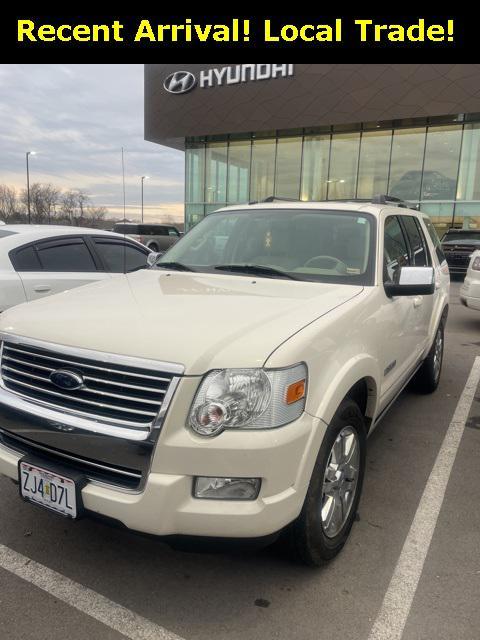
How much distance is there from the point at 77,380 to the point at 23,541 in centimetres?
119

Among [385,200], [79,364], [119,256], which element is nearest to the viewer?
[79,364]

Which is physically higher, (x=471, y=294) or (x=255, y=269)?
(x=255, y=269)

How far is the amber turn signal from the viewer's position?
6.97ft

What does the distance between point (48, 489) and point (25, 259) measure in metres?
3.57

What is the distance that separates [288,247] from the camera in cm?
361

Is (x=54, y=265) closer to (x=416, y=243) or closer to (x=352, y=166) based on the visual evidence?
(x=416, y=243)

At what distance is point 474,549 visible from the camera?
2.75 meters

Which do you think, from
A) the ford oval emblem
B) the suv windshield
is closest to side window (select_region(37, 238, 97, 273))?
the suv windshield

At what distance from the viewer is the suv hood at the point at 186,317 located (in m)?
2.14

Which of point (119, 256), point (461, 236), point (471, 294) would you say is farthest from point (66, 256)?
point (461, 236)

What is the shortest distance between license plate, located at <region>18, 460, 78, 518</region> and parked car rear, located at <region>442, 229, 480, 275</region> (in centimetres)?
1406

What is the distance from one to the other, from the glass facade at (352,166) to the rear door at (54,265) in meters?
16.4

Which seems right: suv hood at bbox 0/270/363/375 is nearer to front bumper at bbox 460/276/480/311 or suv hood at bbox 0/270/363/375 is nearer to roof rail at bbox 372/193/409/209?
roof rail at bbox 372/193/409/209
